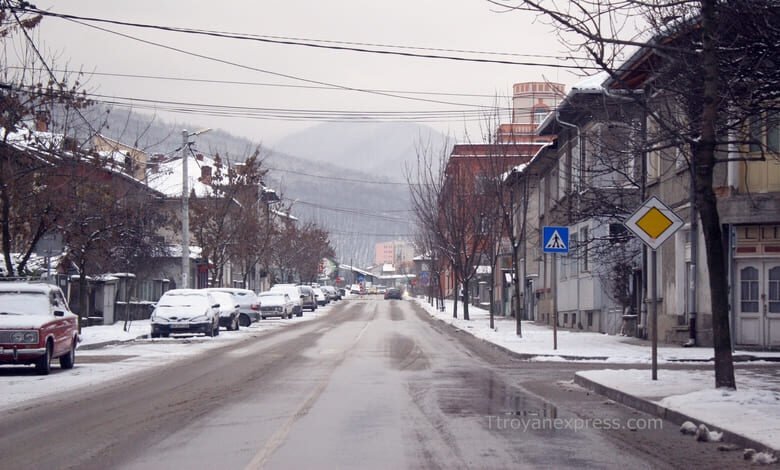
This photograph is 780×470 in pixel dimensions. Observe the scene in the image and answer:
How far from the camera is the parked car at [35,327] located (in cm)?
1947

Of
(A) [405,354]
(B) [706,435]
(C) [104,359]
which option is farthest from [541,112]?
(B) [706,435]

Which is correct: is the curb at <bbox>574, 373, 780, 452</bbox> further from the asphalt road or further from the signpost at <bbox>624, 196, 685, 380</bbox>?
the signpost at <bbox>624, 196, 685, 380</bbox>

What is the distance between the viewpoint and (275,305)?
186 feet

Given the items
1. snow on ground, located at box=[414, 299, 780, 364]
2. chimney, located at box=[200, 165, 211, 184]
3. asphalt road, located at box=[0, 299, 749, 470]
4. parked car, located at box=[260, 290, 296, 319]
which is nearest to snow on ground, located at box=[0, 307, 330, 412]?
asphalt road, located at box=[0, 299, 749, 470]

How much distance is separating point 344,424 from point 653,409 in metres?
4.28

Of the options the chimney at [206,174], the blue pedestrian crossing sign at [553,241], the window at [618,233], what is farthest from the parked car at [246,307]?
the blue pedestrian crossing sign at [553,241]

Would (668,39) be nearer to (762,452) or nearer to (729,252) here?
(762,452)

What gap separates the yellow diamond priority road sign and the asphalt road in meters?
2.69

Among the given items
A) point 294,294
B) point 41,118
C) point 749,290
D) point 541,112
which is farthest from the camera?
point 294,294

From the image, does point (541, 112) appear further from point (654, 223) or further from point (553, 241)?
point (654, 223)

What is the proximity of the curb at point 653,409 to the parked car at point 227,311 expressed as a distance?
24.6 metres

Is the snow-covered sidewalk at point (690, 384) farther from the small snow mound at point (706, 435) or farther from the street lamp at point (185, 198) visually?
the street lamp at point (185, 198)

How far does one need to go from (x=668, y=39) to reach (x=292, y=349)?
16074 mm

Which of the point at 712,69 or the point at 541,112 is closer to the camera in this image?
the point at 712,69
